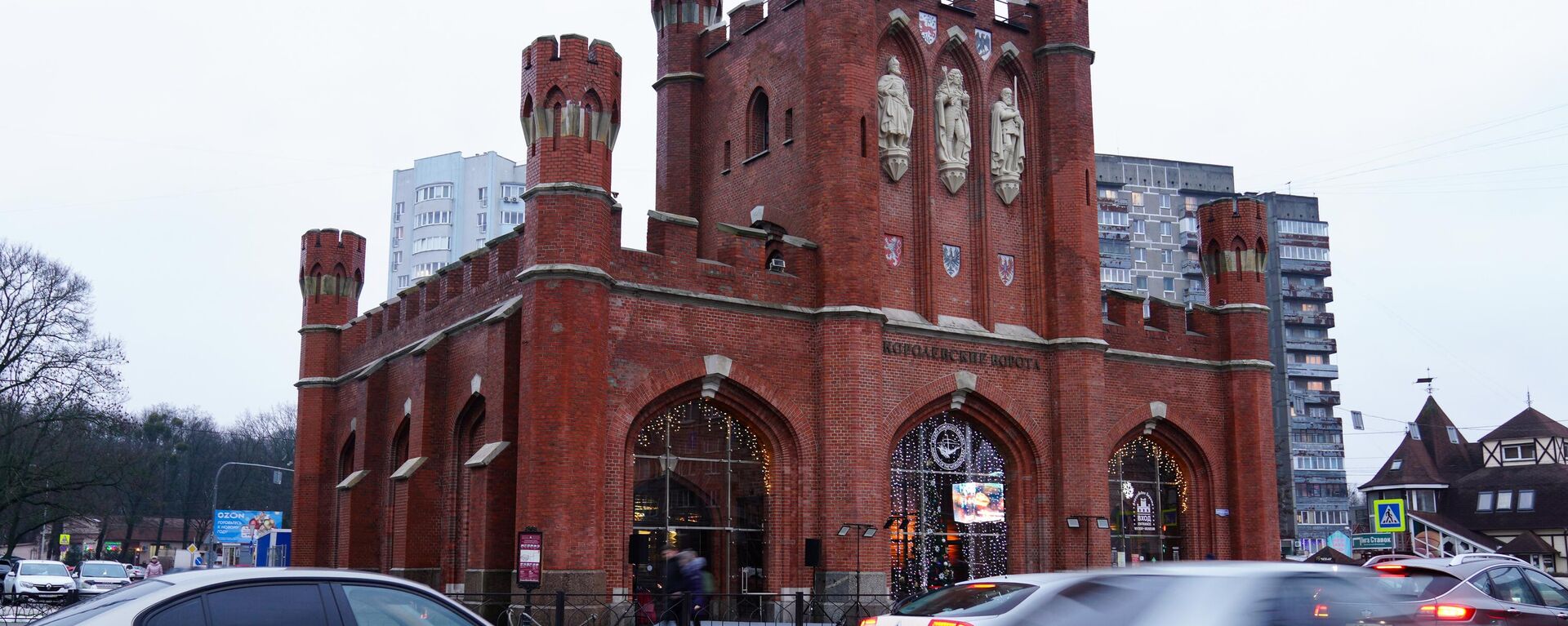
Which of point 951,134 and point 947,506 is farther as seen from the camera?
point 951,134

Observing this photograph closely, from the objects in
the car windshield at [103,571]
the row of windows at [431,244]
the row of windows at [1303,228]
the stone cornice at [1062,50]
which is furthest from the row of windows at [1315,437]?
the car windshield at [103,571]

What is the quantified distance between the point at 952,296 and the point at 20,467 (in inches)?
1266

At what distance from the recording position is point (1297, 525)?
9175cm

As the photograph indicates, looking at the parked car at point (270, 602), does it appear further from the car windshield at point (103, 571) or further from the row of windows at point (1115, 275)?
the row of windows at point (1115, 275)

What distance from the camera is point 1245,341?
3228 centimetres

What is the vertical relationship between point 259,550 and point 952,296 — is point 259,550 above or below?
below

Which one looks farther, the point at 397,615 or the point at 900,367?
the point at 900,367

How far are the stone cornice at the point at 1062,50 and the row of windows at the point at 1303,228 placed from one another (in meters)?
68.3

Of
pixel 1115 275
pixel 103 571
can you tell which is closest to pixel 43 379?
pixel 103 571

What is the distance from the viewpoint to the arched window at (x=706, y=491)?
24.4 m

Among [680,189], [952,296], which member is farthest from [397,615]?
[680,189]

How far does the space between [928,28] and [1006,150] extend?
306cm

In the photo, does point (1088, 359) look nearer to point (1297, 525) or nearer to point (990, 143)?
point (990, 143)

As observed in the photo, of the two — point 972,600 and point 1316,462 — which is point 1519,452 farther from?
point 972,600
